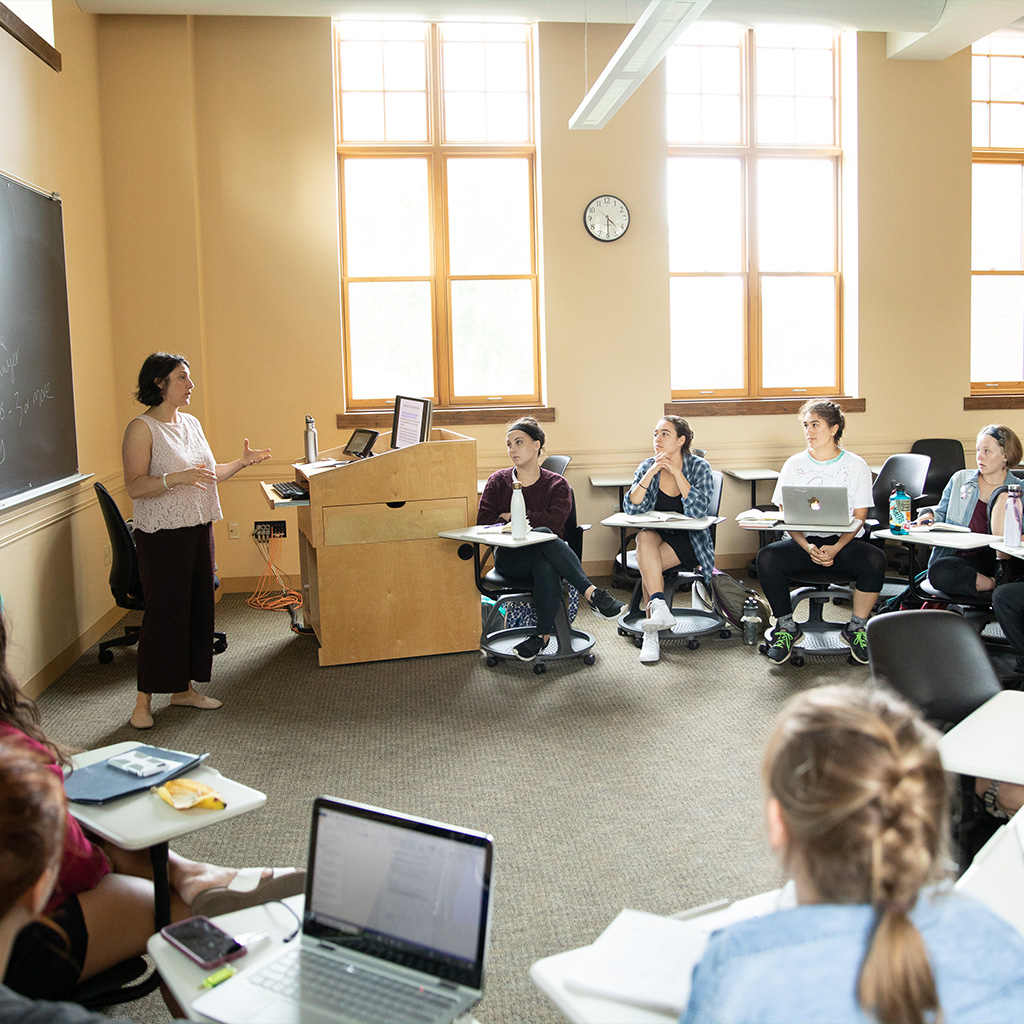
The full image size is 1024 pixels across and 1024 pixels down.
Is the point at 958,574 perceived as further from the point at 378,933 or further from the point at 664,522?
the point at 378,933

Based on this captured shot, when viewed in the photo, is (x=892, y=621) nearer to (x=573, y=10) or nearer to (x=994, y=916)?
(x=994, y=916)

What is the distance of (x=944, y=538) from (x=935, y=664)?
182cm

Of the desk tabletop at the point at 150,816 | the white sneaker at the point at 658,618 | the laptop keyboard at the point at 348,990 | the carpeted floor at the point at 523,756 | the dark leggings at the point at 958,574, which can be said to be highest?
the desk tabletop at the point at 150,816

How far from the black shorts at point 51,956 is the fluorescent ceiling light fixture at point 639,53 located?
3.75 meters

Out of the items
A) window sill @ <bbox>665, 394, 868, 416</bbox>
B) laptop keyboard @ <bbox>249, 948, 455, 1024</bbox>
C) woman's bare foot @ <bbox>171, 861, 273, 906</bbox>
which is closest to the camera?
laptop keyboard @ <bbox>249, 948, 455, 1024</bbox>

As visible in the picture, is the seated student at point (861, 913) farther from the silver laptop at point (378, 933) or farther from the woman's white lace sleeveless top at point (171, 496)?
the woman's white lace sleeveless top at point (171, 496)

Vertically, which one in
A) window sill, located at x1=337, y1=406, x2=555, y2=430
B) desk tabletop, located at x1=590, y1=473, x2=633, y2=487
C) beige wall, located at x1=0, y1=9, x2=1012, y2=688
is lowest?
desk tabletop, located at x1=590, y1=473, x2=633, y2=487

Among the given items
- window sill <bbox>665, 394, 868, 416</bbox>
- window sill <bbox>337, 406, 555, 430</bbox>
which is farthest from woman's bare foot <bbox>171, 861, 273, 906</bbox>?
window sill <bbox>665, 394, 868, 416</bbox>

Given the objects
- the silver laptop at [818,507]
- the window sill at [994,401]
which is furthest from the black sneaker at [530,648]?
the window sill at [994,401]

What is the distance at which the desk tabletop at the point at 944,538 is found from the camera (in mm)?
4148

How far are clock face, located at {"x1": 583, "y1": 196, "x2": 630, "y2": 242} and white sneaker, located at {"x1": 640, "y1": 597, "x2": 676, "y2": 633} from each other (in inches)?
117

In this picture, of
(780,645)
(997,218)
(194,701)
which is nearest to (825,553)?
(780,645)

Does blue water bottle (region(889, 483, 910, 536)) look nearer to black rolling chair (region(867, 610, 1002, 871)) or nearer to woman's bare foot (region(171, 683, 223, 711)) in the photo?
black rolling chair (region(867, 610, 1002, 871))

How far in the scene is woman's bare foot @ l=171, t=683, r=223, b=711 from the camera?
13.9 ft
